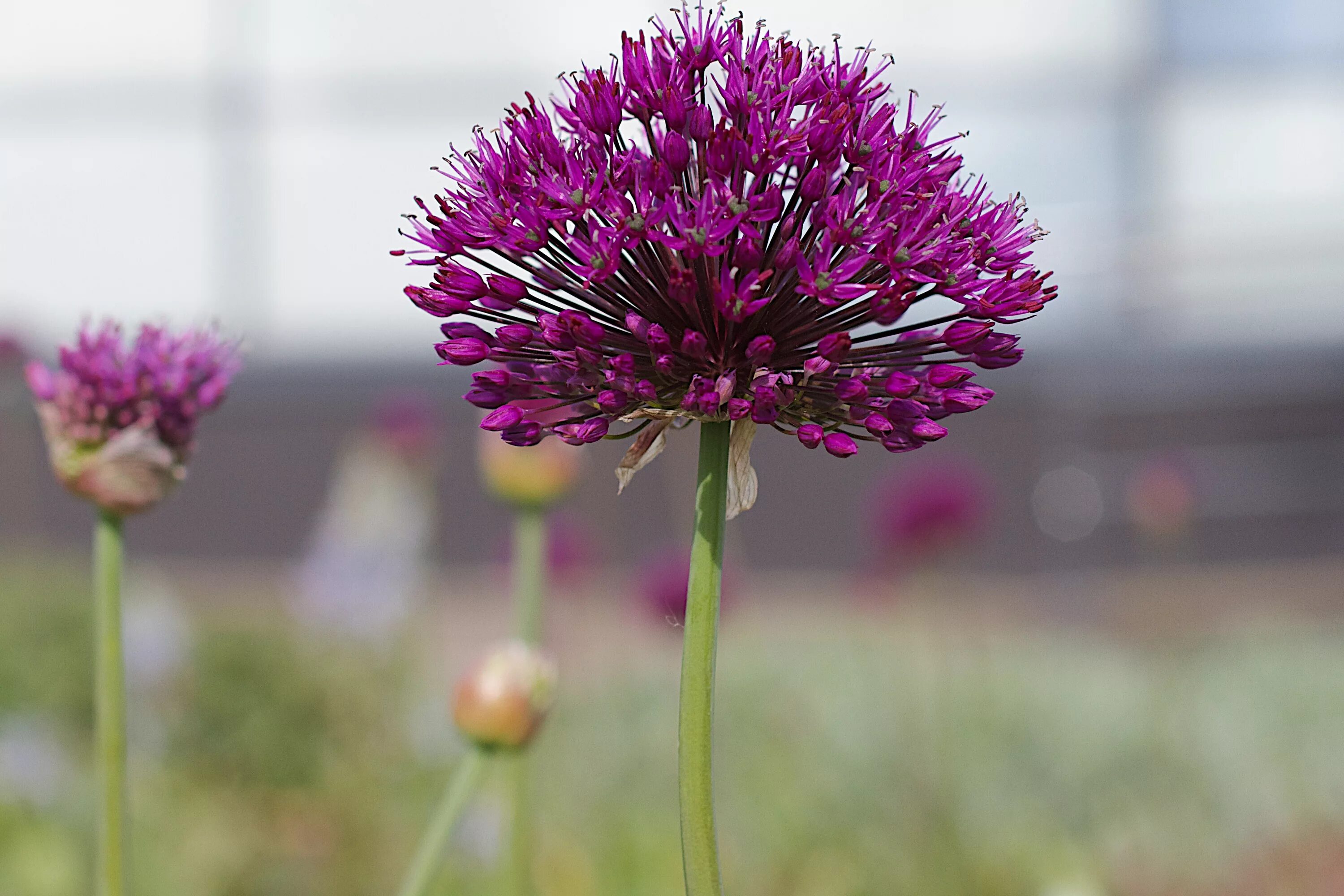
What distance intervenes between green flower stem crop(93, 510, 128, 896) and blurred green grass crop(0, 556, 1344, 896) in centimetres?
135

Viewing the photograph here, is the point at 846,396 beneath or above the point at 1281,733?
above

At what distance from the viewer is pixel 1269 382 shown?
28.0ft

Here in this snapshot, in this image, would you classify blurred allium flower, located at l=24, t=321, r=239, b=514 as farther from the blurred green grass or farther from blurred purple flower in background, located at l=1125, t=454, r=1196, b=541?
blurred purple flower in background, located at l=1125, t=454, r=1196, b=541

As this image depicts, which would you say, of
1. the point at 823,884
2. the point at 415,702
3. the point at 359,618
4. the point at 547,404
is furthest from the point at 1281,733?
the point at 547,404

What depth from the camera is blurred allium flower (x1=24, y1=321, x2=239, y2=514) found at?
1.17 metres

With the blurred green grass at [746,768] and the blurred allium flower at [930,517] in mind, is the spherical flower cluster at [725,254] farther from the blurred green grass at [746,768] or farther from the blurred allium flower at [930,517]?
the blurred allium flower at [930,517]

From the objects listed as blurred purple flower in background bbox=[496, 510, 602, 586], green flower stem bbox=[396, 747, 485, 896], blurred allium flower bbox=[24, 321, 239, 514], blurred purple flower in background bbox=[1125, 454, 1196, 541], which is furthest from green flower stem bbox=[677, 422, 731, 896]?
blurred purple flower in background bbox=[1125, 454, 1196, 541]

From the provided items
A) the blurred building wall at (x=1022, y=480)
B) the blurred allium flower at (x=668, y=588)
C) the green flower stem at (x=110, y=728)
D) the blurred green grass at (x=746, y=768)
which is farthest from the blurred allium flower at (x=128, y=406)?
the blurred building wall at (x=1022, y=480)

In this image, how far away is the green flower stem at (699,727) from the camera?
0.85 meters

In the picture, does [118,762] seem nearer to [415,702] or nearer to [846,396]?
[846,396]

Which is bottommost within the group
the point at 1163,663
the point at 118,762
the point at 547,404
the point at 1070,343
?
the point at 1163,663

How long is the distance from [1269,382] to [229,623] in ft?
22.5

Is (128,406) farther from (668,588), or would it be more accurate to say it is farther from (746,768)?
(746,768)

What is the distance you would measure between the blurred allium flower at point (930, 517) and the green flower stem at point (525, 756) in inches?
67.9
